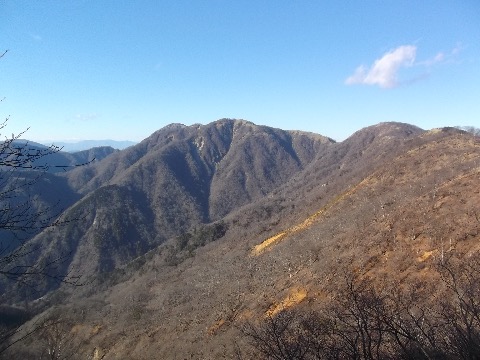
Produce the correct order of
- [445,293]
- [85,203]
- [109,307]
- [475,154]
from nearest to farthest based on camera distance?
[445,293] < [475,154] < [109,307] < [85,203]

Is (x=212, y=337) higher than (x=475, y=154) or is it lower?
lower

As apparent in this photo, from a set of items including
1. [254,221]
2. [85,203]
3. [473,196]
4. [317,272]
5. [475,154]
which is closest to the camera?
[473,196]

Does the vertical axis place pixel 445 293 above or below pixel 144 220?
above

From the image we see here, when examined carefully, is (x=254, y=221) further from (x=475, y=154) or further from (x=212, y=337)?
(x=212, y=337)

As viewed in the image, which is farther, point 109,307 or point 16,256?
point 109,307

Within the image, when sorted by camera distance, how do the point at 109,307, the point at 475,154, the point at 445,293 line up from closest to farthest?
the point at 445,293, the point at 475,154, the point at 109,307

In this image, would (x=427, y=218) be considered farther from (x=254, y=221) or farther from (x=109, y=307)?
(x=254, y=221)

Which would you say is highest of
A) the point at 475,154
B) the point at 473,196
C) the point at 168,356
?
the point at 475,154

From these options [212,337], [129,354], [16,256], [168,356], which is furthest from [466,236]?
[129,354]

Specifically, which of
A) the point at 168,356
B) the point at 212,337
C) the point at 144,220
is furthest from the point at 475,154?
the point at 144,220
